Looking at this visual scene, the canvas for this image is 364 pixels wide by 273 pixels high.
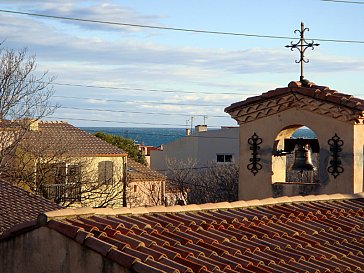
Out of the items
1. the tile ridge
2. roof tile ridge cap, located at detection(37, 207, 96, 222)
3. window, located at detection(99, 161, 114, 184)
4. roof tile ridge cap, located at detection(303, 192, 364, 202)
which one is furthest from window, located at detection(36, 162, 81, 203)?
roof tile ridge cap, located at detection(37, 207, 96, 222)

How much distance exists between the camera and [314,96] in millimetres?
12102

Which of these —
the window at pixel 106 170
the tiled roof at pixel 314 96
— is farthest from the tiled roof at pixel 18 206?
the window at pixel 106 170

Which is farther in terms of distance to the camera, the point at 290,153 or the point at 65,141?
the point at 65,141

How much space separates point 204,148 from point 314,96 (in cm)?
4811

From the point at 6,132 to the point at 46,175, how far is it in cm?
345

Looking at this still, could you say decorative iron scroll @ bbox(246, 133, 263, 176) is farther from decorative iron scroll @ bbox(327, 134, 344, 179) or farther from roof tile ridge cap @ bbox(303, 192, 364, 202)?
roof tile ridge cap @ bbox(303, 192, 364, 202)

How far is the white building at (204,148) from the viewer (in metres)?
58.2

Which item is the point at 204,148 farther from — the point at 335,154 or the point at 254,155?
the point at 335,154

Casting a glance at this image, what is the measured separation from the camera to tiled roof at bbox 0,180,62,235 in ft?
67.9

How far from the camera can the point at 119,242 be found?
7.15 m

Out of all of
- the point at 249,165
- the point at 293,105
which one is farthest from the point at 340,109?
the point at 249,165

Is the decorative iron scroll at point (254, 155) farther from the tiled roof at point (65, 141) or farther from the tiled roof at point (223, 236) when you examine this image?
the tiled roof at point (65, 141)

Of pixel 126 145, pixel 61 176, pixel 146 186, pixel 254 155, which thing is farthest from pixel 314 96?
pixel 126 145

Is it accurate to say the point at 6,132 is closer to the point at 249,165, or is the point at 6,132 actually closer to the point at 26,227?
the point at 249,165
